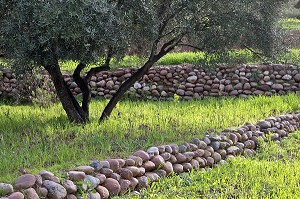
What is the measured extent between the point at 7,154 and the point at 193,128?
3.64m

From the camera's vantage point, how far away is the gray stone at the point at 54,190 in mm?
6204

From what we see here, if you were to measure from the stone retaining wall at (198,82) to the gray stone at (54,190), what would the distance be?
8.85 meters

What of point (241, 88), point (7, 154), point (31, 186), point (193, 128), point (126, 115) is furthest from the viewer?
point (241, 88)

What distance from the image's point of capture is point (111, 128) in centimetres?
963

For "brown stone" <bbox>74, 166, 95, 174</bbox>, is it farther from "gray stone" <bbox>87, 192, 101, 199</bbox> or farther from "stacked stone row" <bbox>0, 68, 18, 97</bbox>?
"stacked stone row" <bbox>0, 68, 18, 97</bbox>

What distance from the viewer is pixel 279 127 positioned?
1105 cm

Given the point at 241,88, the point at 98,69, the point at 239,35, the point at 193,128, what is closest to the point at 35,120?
the point at 98,69

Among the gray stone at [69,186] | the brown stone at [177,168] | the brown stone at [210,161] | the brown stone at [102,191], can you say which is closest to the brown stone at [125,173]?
the brown stone at [102,191]

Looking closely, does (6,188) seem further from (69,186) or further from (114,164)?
(114,164)

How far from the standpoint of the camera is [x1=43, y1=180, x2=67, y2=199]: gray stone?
6204 millimetres

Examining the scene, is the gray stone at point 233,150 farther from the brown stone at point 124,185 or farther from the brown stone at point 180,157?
the brown stone at point 124,185

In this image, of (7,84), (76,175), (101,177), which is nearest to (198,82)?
(7,84)

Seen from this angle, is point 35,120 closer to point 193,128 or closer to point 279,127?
point 193,128

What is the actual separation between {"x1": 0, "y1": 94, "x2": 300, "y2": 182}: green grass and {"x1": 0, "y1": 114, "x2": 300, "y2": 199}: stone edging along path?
0.29 meters
